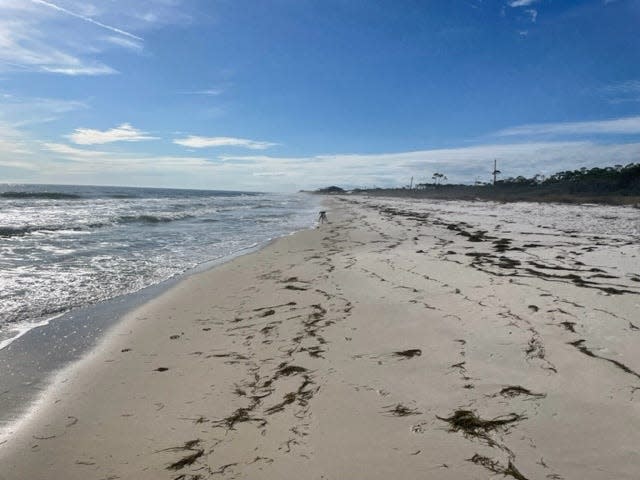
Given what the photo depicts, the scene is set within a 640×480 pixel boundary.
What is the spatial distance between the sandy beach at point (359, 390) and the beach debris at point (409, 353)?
2cm

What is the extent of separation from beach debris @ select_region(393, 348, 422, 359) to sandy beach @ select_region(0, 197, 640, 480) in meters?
0.02

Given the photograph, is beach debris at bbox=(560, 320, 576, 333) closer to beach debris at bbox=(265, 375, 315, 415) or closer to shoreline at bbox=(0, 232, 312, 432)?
beach debris at bbox=(265, 375, 315, 415)

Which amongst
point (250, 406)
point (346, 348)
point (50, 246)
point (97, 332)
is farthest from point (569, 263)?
point (50, 246)

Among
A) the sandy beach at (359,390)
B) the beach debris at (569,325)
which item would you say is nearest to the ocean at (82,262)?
the sandy beach at (359,390)

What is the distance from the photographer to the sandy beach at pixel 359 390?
7.27ft

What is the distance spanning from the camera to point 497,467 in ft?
6.82

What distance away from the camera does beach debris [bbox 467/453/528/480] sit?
6.61ft

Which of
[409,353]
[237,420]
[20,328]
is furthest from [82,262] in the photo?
[409,353]

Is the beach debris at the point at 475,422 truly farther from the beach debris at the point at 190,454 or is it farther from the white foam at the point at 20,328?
the white foam at the point at 20,328

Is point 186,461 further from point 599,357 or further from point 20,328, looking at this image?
point 20,328

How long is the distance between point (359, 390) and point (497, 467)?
1090 millimetres

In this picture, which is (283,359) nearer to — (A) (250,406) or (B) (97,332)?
(A) (250,406)

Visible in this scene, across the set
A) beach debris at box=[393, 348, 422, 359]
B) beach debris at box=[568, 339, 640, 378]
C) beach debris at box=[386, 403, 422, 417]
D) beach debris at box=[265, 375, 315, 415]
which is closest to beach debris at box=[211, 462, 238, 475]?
beach debris at box=[265, 375, 315, 415]

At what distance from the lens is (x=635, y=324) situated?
403 centimetres
